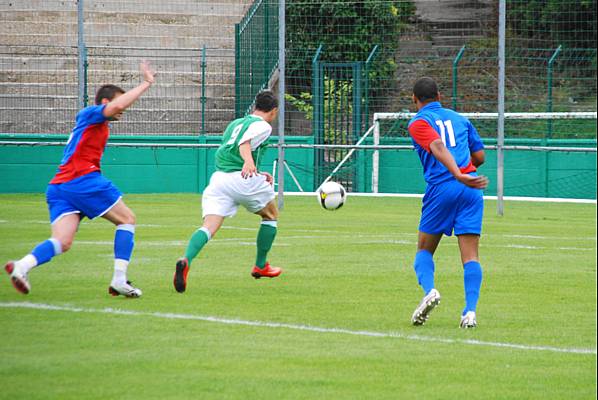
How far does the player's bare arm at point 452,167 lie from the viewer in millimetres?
8133

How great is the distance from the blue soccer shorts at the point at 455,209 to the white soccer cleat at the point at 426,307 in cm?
56

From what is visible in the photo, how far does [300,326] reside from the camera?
820cm

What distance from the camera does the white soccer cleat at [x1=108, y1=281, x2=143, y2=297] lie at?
9.44m

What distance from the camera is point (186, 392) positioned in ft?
19.5

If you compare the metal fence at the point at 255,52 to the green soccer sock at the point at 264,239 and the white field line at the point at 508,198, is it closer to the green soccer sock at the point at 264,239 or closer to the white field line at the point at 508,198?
the white field line at the point at 508,198

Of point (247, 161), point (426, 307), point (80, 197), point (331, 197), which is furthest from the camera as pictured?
point (331, 197)

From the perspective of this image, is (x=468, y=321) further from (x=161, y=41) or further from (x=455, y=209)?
(x=161, y=41)

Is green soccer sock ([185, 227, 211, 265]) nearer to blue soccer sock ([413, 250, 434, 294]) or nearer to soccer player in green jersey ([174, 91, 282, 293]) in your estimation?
soccer player in green jersey ([174, 91, 282, 293])

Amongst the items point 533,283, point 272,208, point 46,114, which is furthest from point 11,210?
point 533,283

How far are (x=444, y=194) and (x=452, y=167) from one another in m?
0.37

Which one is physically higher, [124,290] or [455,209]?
[455,209]

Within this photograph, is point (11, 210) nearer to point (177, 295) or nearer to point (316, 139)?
point (316, 139)

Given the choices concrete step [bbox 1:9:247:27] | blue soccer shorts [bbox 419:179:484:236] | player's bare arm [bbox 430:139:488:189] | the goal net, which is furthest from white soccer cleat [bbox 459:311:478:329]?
concrete step [bbox 1:9:247:27]

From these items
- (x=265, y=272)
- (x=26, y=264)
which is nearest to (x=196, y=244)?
(x=265, y=272)
